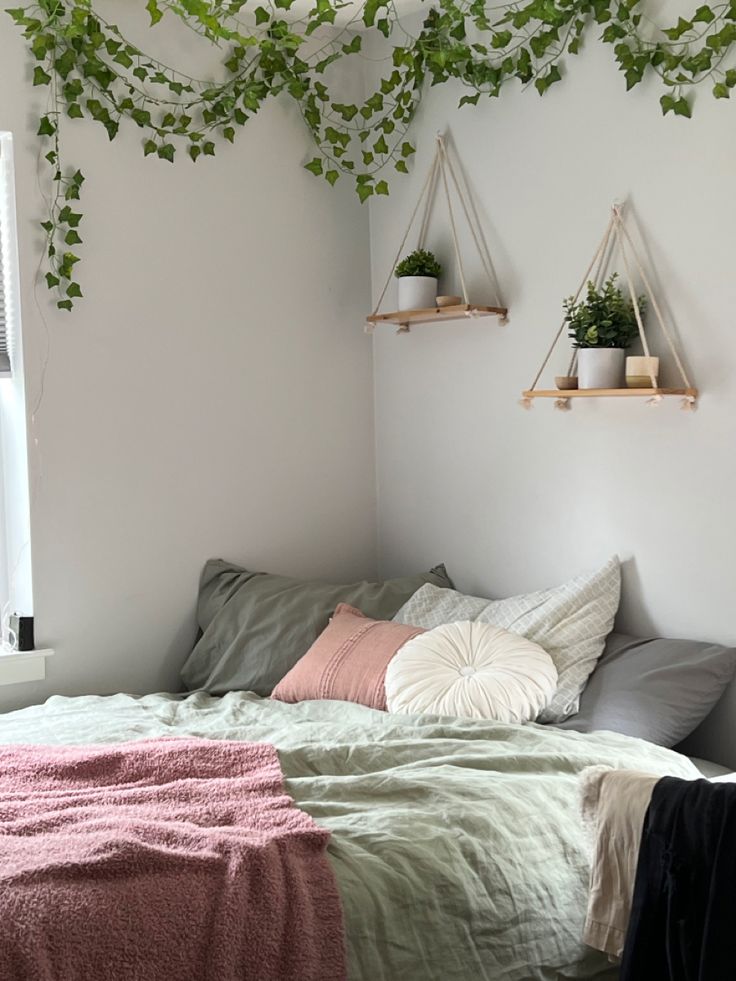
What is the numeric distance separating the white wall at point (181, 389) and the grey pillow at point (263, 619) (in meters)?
0.14

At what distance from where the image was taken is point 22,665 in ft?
9.96

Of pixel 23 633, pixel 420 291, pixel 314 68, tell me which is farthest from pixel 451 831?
pixel 314 68

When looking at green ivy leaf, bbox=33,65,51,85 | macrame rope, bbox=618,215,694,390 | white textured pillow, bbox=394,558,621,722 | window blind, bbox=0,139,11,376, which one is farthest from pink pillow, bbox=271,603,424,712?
green ivy leaf, bbox=33,65,51,85

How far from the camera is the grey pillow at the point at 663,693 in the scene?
2451 millimetres

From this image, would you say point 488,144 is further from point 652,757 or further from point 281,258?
point 652,757

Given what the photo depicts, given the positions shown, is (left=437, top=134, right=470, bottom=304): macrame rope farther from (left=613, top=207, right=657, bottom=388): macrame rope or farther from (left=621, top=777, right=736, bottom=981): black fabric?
(left=621, top=777, right=736, bottom=981): black fabric

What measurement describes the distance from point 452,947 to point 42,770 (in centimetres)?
83

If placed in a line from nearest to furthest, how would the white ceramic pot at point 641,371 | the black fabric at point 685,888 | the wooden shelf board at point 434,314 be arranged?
the black fabric at point 685,888
the white ceramic pot at point 641,371
the wooden shelf board at point 434,314

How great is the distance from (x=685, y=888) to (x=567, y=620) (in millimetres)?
1116

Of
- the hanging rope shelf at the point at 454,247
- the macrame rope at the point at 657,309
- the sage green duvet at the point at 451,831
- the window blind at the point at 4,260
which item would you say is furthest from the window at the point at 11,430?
the macrame rope at the point at 657,309

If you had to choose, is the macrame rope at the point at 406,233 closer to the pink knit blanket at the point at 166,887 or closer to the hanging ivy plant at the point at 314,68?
the hanging ivy plant at the point at 314,68

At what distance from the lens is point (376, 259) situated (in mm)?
3539

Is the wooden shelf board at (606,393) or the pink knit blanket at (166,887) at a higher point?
the wooden shelf board at (606,393)

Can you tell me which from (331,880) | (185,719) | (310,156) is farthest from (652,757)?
(310,156)
